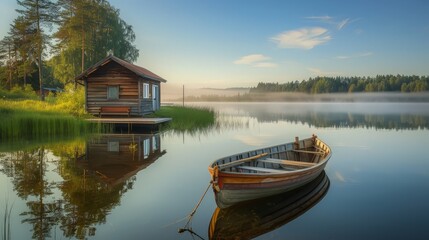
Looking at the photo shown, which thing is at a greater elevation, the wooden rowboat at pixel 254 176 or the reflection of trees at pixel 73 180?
the wooden rowboat at pixel 254 176

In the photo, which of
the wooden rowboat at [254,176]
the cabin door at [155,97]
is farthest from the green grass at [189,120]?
the wooden rowboat at [254,176]

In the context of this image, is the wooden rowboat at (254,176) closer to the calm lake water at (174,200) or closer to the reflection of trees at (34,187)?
the calm lake water at (174,200)

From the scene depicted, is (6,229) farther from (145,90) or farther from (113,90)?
(145,90)

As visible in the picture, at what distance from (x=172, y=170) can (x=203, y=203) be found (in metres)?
3.70

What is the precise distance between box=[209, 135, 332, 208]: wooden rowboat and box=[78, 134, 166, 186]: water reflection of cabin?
3461mm

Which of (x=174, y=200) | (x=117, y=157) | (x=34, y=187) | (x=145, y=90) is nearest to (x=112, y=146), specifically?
(x=117, y=157)

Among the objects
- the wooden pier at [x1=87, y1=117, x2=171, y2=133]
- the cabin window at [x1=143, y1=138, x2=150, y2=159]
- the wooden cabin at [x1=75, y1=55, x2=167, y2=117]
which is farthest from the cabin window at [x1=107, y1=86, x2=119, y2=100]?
the cabin window at [x1=143, y1=138, x2=150, y2=159]

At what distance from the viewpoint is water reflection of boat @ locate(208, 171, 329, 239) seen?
19.3 feet

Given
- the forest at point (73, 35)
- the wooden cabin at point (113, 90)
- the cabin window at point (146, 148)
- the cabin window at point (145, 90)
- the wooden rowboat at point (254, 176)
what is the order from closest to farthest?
the wooden rowboat at point (254, 176)
the cabin window at point (146, 148)
the wooden cabin at point (113, 90)
the cabin window at point (145, 90)
the forest at point (73, 35)

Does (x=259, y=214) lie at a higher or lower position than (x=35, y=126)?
lower

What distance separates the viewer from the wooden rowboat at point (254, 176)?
246 inches

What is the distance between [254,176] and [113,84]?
18.8 meters

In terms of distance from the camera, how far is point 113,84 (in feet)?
75.6

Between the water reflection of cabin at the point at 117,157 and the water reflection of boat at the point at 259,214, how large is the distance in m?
3.70
